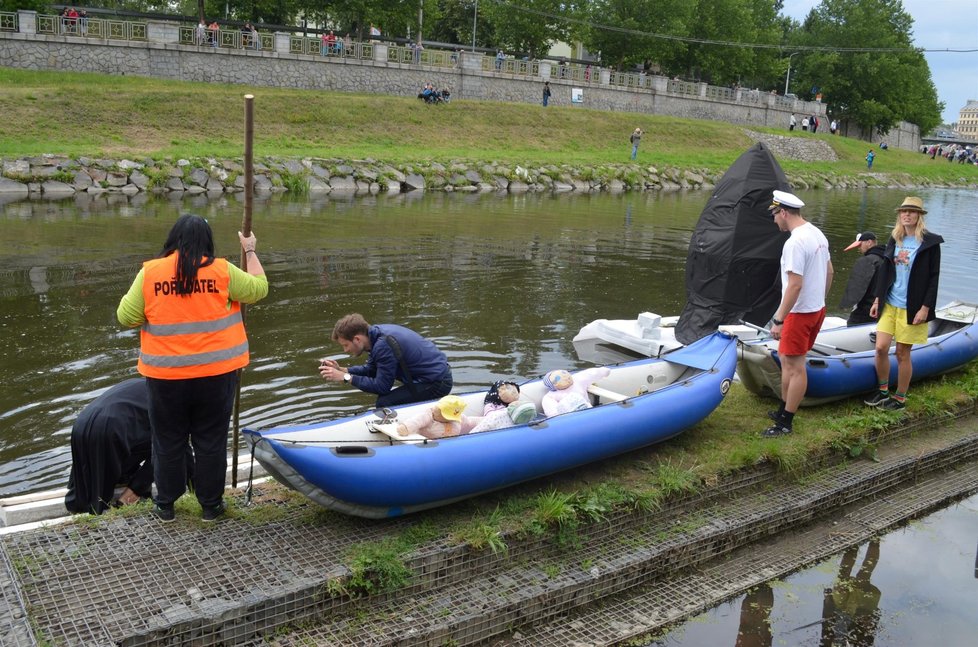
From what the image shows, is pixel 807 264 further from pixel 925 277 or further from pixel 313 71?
pixel 313 71

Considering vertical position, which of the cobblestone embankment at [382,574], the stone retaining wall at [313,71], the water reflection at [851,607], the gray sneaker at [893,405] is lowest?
the water reflection at [851,607]

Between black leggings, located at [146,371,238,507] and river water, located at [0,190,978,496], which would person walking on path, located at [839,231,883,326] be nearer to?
river water, located at [0,190,978,496]

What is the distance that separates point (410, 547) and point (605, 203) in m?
25.4

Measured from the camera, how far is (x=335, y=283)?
1420 centimetres

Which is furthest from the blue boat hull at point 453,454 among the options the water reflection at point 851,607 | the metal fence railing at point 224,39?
the metal fence railing at point 224,39

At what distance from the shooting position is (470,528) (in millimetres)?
5254

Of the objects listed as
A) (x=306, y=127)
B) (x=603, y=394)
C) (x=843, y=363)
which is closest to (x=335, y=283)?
(x=603, y=394)

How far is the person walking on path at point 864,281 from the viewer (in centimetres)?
935

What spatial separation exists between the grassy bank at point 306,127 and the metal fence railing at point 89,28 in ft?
6.23

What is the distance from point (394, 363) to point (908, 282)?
440 cm

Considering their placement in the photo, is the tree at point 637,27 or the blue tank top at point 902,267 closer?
the blue tank top at point 902,267

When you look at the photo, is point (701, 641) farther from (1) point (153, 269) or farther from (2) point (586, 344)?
(2) point (586, 344)

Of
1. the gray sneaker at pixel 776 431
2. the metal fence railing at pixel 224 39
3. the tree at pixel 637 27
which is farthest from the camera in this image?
the tree at pixel 637 27

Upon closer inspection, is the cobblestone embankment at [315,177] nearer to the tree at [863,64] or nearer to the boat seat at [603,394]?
the boat seat at [603,394]
